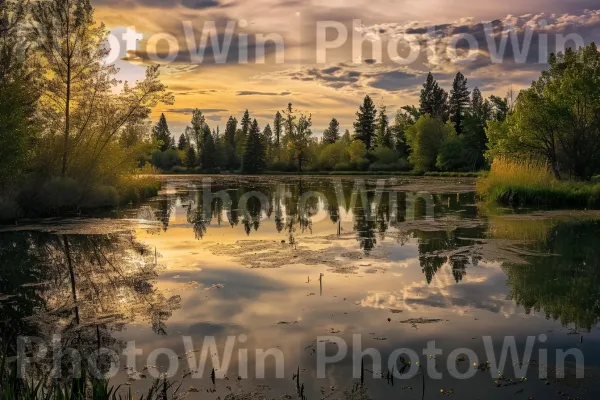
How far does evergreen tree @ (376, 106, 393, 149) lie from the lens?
91250mm

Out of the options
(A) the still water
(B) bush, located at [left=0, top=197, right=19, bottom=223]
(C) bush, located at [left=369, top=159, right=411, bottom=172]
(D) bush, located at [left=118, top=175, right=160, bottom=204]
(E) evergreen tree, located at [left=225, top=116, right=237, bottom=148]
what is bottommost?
(A) the still water

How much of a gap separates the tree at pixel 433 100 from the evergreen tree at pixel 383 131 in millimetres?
7665

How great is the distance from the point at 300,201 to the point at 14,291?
22.0 m

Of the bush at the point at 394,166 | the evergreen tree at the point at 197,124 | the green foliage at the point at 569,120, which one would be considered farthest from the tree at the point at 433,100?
the green foliage at the point at 569,120

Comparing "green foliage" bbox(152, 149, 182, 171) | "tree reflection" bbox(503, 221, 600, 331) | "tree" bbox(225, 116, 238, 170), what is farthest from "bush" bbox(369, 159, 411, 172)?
"tree reflection" bbox(503, 221, 600, 331)

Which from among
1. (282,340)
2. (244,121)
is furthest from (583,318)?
(244,121)

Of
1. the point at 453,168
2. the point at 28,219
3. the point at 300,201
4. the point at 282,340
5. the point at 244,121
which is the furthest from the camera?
the point at 244,121

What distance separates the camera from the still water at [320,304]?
21.1ft

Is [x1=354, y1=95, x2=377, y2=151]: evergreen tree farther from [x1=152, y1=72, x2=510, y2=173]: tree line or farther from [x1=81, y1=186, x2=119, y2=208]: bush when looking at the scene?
[x1=81, y1=186, x2=119, y2=208]: bush

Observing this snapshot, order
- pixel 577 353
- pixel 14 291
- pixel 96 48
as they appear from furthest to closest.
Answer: pixel 96 48, pixel 14 291, pixel 577 353

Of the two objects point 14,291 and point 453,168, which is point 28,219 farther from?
point 453,168

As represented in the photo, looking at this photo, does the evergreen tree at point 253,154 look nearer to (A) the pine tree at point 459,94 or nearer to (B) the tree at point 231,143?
(B) the tree at point 231,143

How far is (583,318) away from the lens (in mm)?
8602

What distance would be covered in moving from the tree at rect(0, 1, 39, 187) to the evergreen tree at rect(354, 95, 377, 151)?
249 ft
